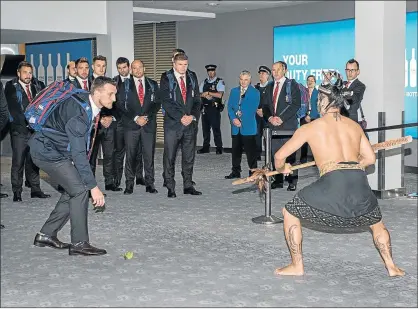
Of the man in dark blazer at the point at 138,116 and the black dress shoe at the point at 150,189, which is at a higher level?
the man in dark blazer at the point at 138,116

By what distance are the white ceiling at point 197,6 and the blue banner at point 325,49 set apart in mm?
542

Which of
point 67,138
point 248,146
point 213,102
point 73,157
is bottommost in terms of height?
point 248,146

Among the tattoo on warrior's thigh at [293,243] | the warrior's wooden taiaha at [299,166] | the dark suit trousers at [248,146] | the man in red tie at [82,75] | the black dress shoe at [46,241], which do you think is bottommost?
the black dress shoe at [46,241]

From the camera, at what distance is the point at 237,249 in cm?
504

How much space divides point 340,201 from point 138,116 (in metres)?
4.04

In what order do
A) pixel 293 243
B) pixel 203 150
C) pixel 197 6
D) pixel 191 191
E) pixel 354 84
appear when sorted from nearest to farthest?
1. pixel 293 243
2. pixel 354 84
3. pixel 191 191
4. pixel 197 6
5. pixel 203 150

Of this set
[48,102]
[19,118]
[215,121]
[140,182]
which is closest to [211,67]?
[215,121]

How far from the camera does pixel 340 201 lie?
152 inches

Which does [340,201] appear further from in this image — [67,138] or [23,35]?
[23,35]

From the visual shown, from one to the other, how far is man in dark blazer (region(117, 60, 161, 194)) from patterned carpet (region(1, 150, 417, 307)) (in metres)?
0.71

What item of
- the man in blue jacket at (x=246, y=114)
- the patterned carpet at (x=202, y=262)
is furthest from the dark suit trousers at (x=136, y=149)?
the man in blue jacket at (x=246, y=114)

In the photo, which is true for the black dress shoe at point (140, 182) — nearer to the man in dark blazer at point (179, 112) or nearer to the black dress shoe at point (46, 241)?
the man in dark blazer at point (179, 112)

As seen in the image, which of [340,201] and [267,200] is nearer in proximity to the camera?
[340,201]

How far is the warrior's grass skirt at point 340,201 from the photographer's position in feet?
12.6
